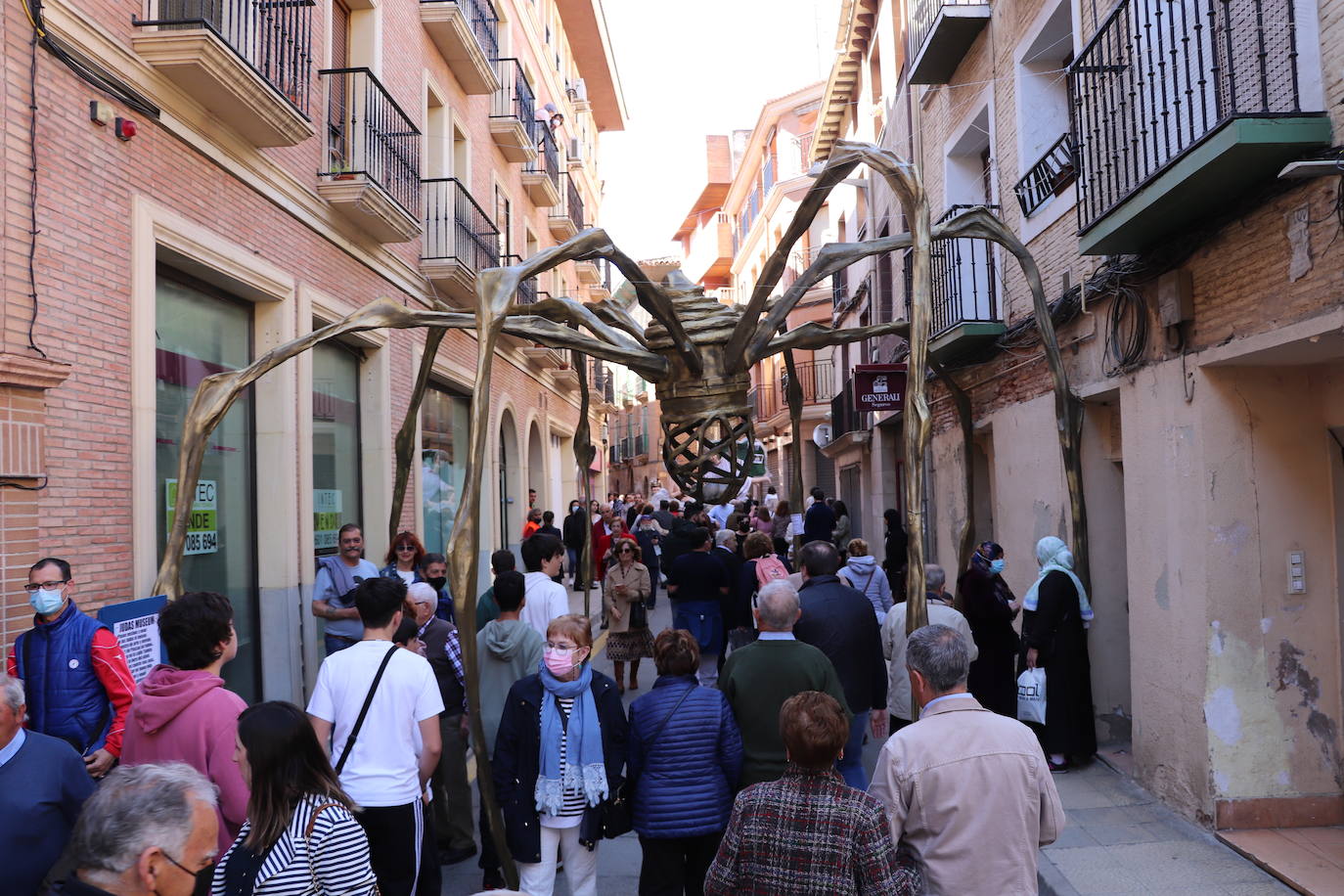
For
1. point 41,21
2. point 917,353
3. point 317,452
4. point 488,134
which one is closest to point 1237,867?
point 917,353

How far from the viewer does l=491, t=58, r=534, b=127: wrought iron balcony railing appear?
17.8 metres

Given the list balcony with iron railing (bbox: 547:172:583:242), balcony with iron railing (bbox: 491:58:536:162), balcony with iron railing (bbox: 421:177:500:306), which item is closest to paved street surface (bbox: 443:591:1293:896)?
balcony with iron railing (bbox: 421:177:500:306)

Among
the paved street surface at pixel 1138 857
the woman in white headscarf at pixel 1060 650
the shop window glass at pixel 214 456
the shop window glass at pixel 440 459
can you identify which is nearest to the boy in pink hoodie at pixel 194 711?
the paved street surface at pixel 1138 857

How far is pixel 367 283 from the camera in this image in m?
11.4

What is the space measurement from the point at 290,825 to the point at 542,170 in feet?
63.6

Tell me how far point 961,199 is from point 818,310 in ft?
59.4

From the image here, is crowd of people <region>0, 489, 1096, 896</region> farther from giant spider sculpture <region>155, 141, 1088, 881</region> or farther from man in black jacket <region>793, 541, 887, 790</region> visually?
giant spider sculpture <region>155, 141, 1088, 881</region>

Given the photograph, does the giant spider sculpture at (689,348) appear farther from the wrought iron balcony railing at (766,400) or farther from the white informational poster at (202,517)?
the wrought iron balcony railing at (766,400)

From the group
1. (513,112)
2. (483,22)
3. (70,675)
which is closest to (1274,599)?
(70,675)

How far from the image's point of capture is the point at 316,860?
2.57m

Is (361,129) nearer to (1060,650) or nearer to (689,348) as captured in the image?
(689,348)

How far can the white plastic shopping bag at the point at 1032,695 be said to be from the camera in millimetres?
6035

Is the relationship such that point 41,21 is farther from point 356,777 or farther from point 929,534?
point 929,534

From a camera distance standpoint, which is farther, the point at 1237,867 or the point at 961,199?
the point at 961,199
